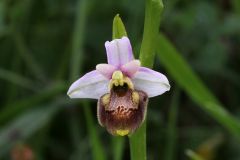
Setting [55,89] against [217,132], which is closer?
[55,89]

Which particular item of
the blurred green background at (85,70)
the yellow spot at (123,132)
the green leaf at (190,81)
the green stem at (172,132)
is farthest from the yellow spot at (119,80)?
the green stem at (172,132)

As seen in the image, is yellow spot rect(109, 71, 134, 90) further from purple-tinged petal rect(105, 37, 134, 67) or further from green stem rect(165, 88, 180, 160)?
green stem rect(165, 88, 180, 160)

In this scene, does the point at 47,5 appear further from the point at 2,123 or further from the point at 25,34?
the point at 2,123

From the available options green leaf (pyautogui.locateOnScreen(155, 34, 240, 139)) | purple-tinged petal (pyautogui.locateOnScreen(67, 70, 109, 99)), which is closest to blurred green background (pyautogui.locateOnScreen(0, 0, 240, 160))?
green leaf (pyautogui.locateOnScreen(155, 34, 240, 139))

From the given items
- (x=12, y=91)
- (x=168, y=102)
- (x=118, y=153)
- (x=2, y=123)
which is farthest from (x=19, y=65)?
(x=118, y=153)

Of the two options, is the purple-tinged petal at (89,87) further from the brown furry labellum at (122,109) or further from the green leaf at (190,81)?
Answer: the green leaf at (190,81)

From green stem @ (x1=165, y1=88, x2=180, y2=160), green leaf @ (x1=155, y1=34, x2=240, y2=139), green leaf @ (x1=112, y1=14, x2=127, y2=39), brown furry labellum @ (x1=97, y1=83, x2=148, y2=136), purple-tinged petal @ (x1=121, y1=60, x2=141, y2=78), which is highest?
green leaf @ (x1=112, y1=14, x2=127, y2=39)

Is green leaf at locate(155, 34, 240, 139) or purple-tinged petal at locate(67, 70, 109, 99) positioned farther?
green leaf at locate(155, 34, 240, 139)
